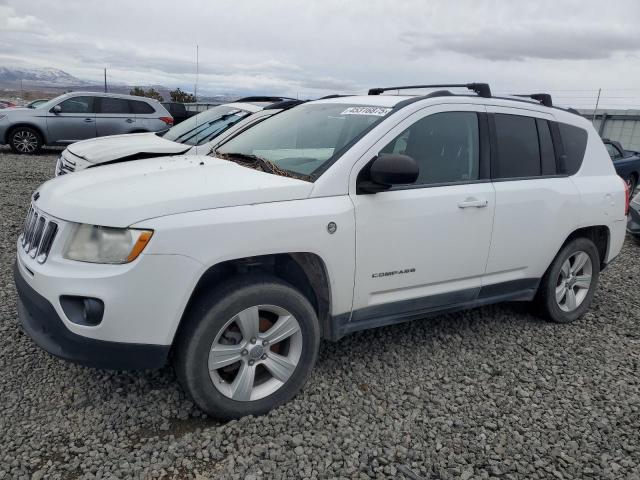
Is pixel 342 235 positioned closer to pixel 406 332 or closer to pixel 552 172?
pixel 406 332

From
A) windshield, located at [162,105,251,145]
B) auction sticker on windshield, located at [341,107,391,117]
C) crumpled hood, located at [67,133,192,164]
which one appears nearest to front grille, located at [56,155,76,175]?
crumpled hood, located at [67,133,192,164]

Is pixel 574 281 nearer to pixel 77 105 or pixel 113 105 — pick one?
pixel 113 105

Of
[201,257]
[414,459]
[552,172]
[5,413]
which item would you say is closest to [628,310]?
[552,172]

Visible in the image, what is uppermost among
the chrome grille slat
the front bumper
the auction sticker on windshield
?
the auction sticker on windshield

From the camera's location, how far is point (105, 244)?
2.47m

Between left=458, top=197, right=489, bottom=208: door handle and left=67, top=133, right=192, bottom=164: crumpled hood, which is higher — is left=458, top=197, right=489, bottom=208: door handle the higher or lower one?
the higher one

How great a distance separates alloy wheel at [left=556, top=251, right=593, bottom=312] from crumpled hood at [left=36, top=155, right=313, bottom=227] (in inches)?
102

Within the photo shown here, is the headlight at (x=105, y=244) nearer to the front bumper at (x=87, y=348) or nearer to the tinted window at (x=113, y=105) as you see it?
the front bumper at (x=87, y=348)

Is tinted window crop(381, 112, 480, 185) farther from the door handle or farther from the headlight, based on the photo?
the headlight

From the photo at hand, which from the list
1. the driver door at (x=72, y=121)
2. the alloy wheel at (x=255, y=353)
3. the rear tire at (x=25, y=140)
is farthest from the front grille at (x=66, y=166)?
the rear tire at (x=25, y=140)

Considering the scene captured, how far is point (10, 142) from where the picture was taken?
1293 cm

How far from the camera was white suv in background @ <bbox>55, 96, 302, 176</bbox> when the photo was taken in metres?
6.22

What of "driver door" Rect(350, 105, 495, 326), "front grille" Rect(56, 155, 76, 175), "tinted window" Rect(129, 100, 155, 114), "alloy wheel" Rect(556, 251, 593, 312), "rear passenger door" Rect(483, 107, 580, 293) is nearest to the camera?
"driver door" Rect(350, 105, 495, 326)

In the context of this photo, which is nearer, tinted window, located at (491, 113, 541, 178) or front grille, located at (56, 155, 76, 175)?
tinted window, located at (491, 113, 541, 178)
